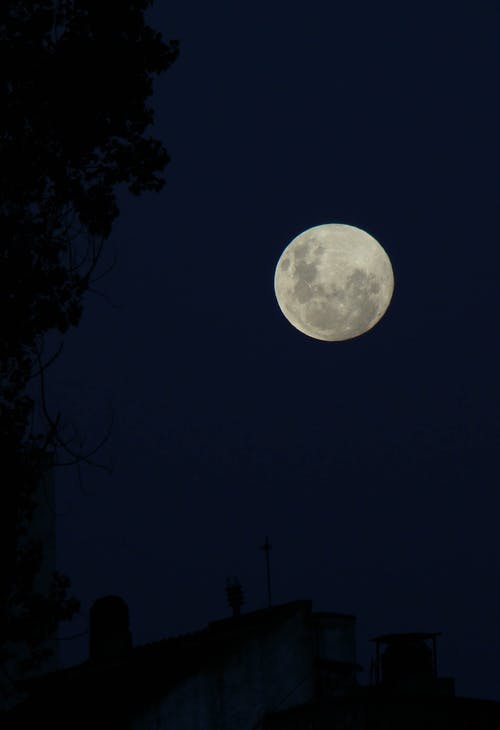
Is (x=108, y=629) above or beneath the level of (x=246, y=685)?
above

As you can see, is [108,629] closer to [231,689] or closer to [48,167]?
[231,689]

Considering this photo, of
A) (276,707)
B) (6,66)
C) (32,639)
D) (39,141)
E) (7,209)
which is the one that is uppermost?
(6,66)

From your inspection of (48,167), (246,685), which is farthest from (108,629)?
(48,167)

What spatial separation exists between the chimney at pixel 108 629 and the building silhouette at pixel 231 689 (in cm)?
2

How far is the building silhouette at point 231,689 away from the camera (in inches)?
596

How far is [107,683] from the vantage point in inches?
622

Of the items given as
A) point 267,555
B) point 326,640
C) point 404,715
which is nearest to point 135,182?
point 404,715

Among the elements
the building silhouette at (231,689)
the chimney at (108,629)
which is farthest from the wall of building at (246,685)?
the chimney at (108,629)

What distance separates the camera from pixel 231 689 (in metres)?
17.2

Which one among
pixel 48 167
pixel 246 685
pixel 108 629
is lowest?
pixel 246 685

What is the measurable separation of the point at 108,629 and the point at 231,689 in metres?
5.24

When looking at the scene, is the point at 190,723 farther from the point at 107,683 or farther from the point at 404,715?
the point at 404,715

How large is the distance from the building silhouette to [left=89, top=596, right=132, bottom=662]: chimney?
24 mm

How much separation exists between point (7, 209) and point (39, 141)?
1.05 m
